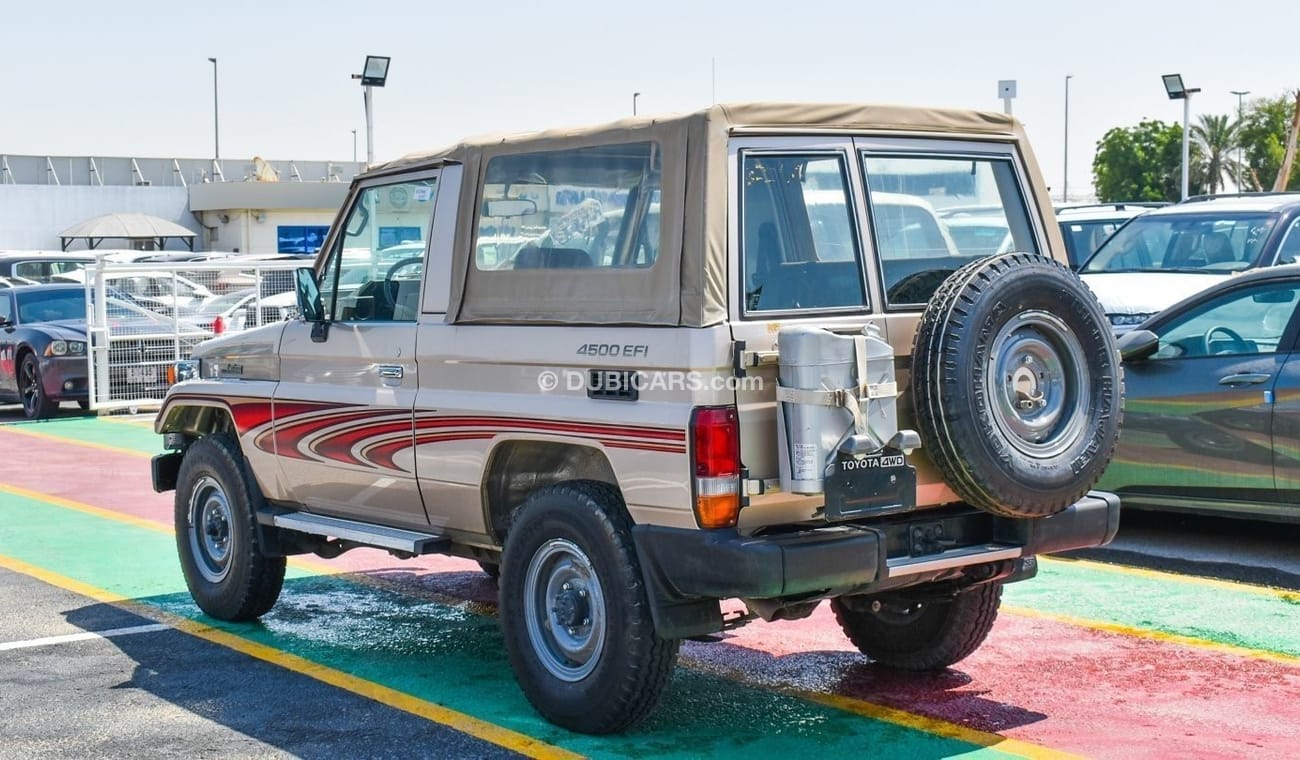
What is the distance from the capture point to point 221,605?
7.86m

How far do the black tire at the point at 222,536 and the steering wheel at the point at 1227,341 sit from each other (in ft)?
16.8

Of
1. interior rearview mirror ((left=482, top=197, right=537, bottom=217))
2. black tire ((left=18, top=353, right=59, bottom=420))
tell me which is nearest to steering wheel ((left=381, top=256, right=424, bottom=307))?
interior rearview mirror ((left=482, top=197, right=537, bottom=217))

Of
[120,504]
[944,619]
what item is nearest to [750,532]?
[944,619]

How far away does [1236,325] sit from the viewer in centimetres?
910

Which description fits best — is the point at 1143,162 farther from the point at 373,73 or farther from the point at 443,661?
the point at 443,661

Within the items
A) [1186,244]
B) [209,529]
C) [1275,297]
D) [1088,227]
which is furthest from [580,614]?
[1088,227]

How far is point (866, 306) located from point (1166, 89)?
27496mm

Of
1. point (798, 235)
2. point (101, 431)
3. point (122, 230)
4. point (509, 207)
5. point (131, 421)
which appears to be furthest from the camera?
point (122, 230)

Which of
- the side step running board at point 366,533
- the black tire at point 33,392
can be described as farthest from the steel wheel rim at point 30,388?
the side step running board at point 366,533

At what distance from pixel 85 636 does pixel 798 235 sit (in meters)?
3.98

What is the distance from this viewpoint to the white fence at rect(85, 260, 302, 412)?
18609mm

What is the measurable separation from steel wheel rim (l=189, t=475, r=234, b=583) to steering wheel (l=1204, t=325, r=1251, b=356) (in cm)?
531

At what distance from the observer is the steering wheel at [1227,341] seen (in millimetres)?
9031

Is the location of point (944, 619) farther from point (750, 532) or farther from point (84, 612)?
point (84, 612)
